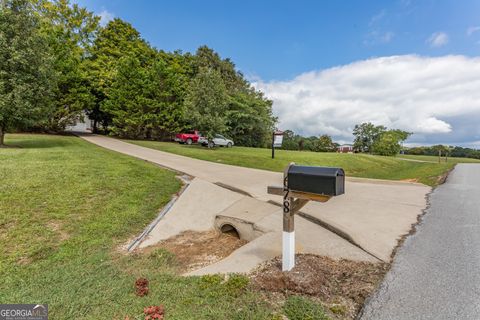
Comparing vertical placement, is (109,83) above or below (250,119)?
above

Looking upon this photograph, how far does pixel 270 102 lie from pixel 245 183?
94.7 feet

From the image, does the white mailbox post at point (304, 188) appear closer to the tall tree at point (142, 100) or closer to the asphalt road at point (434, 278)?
the asphalt road at point (434, 278)

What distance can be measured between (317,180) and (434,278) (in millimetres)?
1623

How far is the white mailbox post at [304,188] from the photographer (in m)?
2.38

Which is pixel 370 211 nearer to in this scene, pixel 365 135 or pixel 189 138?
Answer: pixel 189 138

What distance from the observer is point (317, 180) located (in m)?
2.45

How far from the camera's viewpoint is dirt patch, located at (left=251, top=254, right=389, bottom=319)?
7.50 ft

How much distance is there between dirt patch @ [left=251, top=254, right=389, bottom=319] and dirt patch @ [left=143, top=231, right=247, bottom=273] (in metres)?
1.02

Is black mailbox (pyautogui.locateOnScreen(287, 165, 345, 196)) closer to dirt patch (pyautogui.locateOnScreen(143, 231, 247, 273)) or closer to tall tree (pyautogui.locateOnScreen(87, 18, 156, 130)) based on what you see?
dirt patch (pyautogui.locateOnScreen(143, 231, 247, 273))

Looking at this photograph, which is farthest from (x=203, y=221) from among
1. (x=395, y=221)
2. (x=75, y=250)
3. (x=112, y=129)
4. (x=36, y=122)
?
(x=112, y=129)

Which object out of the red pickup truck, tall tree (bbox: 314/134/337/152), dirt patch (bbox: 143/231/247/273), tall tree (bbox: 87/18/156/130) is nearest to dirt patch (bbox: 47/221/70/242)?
dirt patch (bbox: 143/231/247/273)

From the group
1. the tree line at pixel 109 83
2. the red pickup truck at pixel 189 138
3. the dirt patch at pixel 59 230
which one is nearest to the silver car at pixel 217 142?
the red pickup truck at pixel 189 138

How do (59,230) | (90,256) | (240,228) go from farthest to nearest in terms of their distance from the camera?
(240,228) → (59,230) → (90,256)

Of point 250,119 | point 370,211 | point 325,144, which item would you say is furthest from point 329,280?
point 325,144
